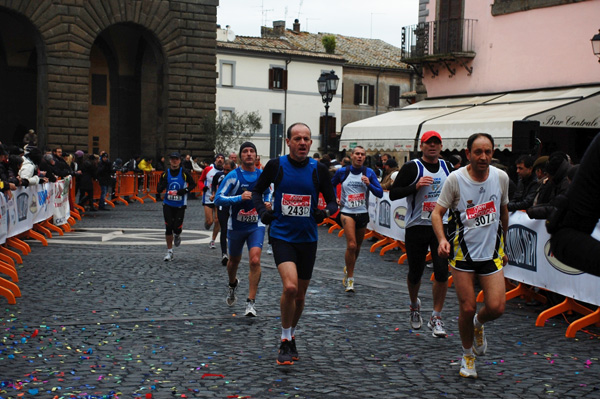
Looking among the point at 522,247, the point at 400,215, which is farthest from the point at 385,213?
the point at 522,247

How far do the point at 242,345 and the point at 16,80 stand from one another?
3720 centimetres

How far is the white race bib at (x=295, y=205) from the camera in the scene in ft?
22.8

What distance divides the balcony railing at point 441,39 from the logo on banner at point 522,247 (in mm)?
17452

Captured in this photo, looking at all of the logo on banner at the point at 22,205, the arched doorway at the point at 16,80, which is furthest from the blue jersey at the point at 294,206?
the arched doorway at the point at 16,80

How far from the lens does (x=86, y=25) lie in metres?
35.0

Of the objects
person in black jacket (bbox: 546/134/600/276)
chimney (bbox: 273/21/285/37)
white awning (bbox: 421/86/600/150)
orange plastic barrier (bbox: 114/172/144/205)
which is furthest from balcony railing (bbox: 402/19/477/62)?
chimney (bbox: 273/21/285/37)

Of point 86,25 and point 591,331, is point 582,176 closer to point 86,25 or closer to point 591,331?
point 591,331

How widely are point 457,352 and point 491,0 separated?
20732mm

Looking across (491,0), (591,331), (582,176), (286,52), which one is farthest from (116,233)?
(286,52)

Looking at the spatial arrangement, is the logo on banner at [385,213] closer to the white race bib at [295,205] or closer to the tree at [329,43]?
the white race bib at [295,205]

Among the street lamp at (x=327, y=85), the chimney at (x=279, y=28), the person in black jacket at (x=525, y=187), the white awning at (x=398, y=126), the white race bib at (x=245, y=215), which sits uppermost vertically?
the chimney at (x=279, y=28)

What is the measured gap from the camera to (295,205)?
22.8 ft

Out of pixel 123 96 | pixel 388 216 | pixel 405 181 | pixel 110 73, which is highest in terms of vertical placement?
pixel 110 73

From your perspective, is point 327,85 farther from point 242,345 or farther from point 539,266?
point 242,345
